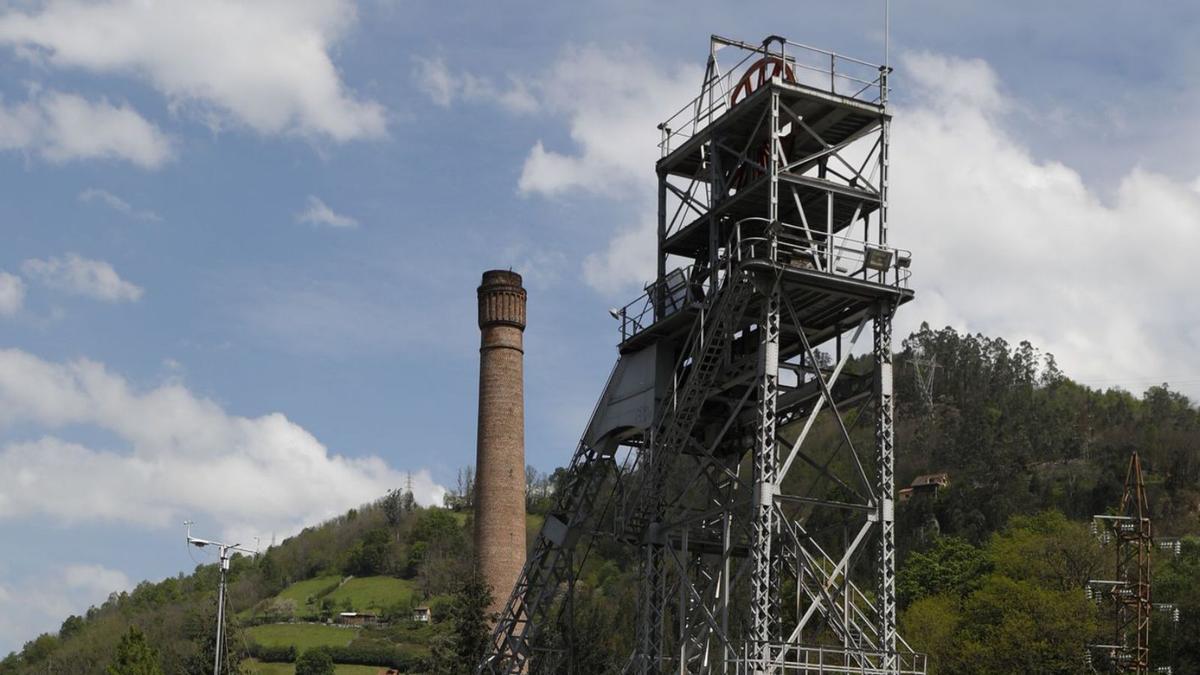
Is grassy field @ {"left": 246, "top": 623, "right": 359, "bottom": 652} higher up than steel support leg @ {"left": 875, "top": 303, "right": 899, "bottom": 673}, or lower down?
lower down

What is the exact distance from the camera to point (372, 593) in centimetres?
15012

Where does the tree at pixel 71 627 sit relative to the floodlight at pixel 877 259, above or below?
below

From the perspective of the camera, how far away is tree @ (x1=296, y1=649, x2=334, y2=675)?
101m

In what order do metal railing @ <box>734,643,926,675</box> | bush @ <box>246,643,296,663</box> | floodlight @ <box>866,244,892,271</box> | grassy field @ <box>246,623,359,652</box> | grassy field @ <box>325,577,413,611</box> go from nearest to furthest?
metal railing @ <box>734,643,926,675</box>
floodlight @ <box>866,244,892,271</box>
bush @ <box>246,643,296,663</box>
grassy field @ <box>246,623,359,652</box>
grassy field @ <box>325,577,413,611</box>

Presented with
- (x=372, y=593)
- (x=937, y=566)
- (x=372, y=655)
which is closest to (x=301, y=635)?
(x=372, y=655)

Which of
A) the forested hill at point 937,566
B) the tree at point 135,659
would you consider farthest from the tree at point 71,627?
the tree at point 135,659

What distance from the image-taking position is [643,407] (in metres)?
32.4

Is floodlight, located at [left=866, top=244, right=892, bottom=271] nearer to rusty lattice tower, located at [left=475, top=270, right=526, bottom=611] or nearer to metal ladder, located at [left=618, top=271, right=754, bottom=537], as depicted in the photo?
metal ladder, located at [left=618, top=271, right=754, bottom=537]

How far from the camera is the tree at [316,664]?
10125 cm

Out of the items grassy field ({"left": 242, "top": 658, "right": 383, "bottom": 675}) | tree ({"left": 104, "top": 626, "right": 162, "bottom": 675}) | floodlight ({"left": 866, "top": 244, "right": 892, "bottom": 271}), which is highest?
floodlight ({"left": 866, "top": 244, "right": 892, "bottom": 271})

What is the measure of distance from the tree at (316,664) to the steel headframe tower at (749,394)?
69.8 m

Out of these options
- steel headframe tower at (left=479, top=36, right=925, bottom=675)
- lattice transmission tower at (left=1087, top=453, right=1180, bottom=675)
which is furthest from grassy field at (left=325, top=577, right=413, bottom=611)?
steel headframe tower at (left=479, top=36, right=925, bottom=675)

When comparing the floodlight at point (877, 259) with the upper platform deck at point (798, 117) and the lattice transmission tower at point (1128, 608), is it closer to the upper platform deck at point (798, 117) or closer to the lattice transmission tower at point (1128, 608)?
the upper platform deck at point (798, 117)

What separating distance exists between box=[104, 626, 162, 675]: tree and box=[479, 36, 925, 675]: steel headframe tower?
28435 millimetres
